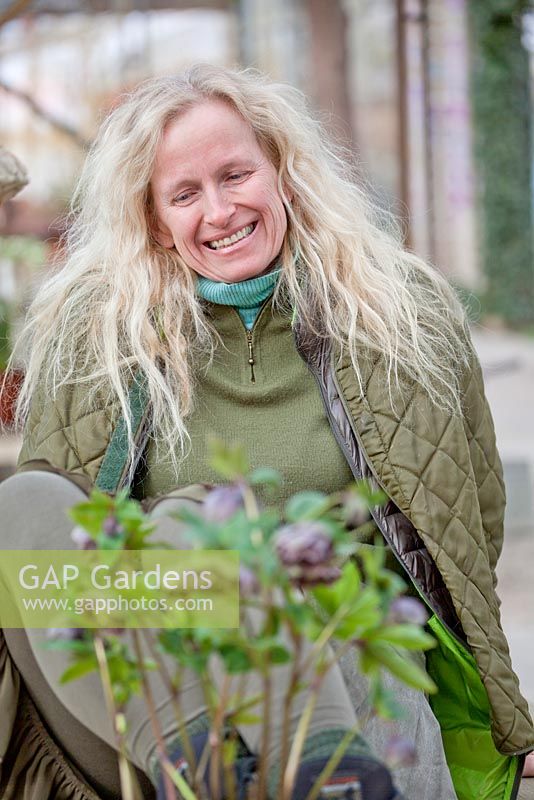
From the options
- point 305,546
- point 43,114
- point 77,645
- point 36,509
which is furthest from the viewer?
point 43,114

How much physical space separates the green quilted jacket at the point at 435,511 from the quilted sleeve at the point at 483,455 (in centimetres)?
2

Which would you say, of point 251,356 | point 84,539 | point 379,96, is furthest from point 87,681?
point 379,96

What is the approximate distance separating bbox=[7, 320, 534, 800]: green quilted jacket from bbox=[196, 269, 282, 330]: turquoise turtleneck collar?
0.10m

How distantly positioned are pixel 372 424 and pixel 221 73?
2.22 ft

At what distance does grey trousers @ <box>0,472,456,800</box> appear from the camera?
130 cm

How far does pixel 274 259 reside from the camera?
2119 mm

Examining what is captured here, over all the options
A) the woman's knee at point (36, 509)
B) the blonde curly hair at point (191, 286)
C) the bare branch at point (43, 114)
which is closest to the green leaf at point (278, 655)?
the woman's knee at point (36, 509)

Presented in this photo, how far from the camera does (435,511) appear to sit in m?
1.86

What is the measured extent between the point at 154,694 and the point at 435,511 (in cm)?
66

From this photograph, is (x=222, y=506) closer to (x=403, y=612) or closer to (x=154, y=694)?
(x=403, y=612)

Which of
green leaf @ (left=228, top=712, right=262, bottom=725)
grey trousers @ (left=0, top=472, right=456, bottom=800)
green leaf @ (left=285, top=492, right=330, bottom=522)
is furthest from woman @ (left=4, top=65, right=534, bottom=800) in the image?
green leaf @ (left=285, top=492, right=330, bottom=522)

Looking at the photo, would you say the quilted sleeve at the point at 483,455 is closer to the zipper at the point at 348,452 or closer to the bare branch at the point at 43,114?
the zipper at the point at 348,452

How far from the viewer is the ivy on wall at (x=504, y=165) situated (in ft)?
37.3

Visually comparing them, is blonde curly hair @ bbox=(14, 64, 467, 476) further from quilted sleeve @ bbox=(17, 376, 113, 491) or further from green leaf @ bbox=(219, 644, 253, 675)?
green leaf @ bbox=(219, 644, 253, 675)
